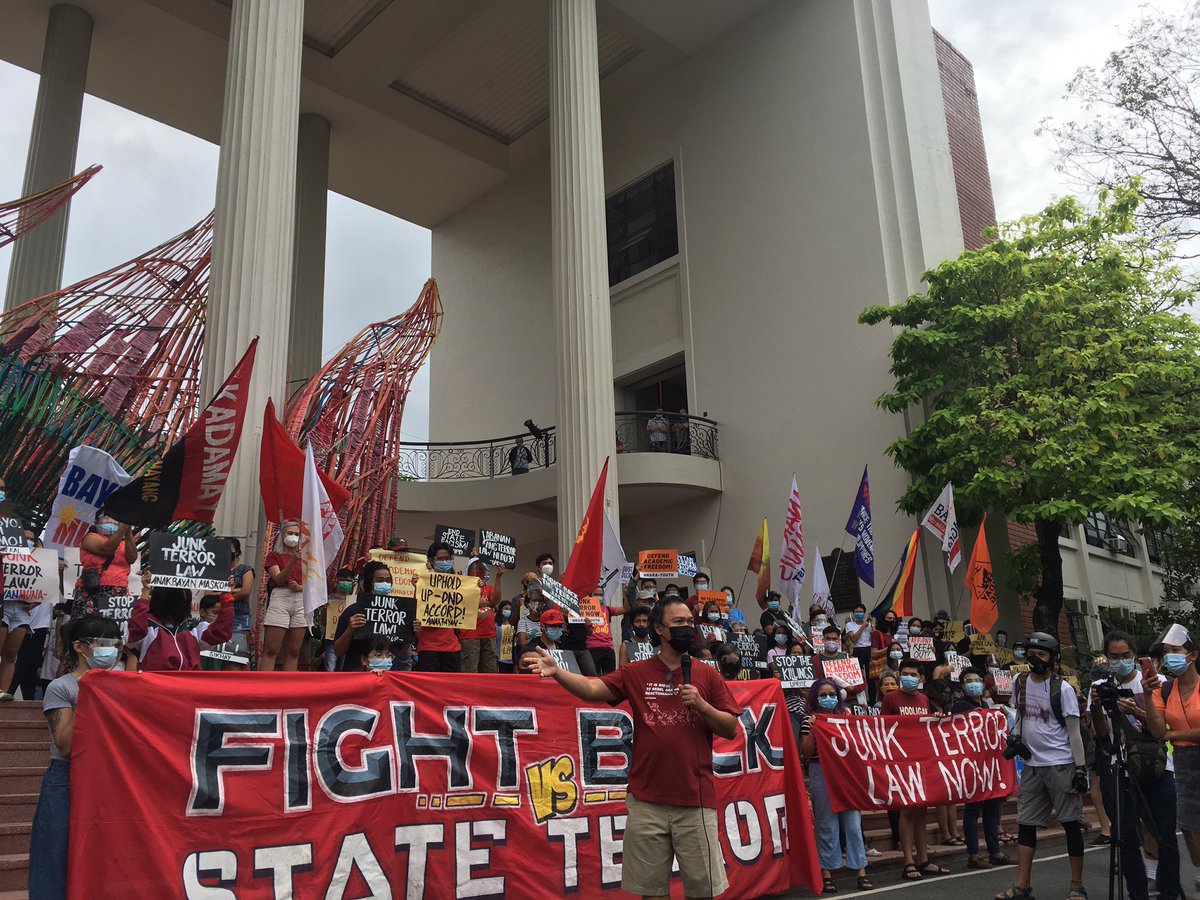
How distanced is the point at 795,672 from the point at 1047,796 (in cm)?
287

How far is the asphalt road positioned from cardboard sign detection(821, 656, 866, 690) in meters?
1.90

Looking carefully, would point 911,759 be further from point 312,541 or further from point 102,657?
point 102,657

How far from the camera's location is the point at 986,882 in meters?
8.78

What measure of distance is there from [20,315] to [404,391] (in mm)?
5379

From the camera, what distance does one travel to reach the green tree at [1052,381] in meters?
16.4

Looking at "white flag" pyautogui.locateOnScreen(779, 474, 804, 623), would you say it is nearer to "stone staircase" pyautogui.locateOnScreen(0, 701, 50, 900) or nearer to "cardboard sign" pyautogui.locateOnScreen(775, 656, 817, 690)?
"cardboard sign" pyautogui.locateOnScreen(775, 656, 817, 690)

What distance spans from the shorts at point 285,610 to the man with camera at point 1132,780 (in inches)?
267

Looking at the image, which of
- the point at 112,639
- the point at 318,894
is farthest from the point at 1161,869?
the point at 112,639

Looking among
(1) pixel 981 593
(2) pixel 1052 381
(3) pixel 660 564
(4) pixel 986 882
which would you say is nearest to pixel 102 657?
(4) pixel 986 882

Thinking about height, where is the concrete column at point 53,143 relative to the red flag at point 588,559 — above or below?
above

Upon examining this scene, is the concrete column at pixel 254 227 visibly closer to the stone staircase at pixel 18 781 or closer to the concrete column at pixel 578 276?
the stone staircase at pixel 18 781

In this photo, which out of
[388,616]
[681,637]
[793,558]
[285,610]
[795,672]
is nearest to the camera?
[681,637]

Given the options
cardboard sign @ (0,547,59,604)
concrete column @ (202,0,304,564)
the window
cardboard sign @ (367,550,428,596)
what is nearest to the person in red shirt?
cardboard sign @ (367,550,428,596)

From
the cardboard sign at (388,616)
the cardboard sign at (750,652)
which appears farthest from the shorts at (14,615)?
the cardboard sign at (750,652)
